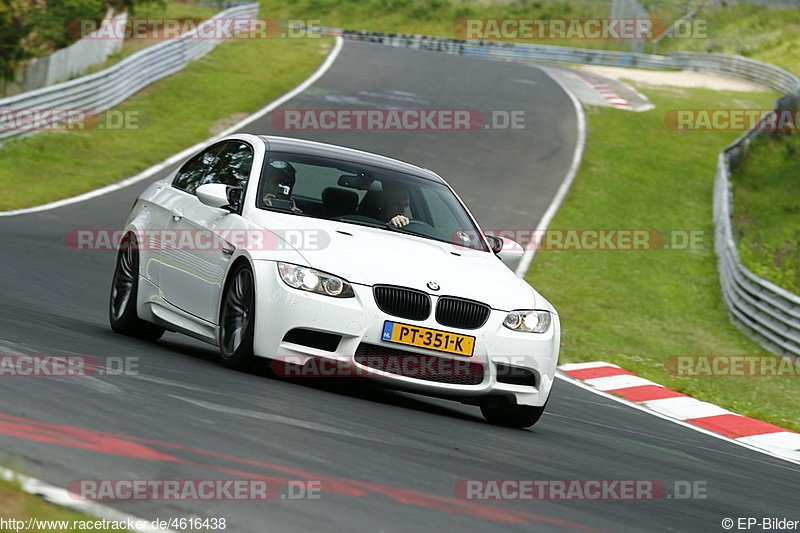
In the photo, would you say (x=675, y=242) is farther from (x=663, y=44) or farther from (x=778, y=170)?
(x=663, y=44)

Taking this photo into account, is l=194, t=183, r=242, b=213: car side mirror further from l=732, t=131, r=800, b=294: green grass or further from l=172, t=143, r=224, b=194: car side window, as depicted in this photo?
l=732, t=131, r=800, b=294: green grass

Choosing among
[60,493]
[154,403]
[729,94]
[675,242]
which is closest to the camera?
[60,493]

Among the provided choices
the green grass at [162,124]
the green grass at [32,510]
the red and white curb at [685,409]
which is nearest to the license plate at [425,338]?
the red and white curb at [685,409]

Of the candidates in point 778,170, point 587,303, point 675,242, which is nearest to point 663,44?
point 778,170

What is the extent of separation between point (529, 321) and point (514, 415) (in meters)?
0.69

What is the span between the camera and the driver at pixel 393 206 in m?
8.74

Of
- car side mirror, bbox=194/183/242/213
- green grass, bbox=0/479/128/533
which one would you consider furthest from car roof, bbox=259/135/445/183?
green grass, bbox=0/479/128/533

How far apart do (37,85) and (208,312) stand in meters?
22.9

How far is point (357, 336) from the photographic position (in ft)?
24.6

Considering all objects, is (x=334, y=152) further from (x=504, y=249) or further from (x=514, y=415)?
(x=514, y=415)

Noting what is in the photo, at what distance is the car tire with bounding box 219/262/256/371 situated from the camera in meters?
7.71

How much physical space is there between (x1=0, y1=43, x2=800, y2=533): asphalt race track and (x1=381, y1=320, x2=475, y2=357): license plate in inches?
16.6

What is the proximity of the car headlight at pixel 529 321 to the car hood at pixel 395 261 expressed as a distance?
0.16ft

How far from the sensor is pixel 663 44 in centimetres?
5728
